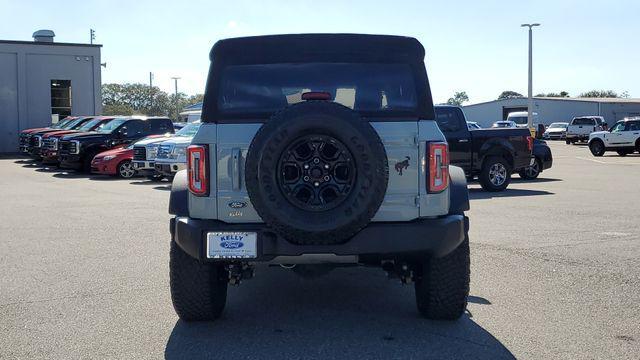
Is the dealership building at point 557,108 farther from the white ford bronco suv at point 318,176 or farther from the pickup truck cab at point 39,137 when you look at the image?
the white ford bronco suv at point 318,176

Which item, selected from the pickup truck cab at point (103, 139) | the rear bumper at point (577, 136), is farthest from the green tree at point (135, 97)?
the pickup truck cab at point (103, 139)

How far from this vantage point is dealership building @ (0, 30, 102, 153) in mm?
36906

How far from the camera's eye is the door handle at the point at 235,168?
4684 mm

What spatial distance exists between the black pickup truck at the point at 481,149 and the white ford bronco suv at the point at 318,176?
1007 centimetres

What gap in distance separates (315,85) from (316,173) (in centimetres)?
102

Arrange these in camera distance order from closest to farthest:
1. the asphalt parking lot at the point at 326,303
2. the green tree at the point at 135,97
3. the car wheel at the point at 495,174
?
the asphalt parking lot at the point at 326,303 < the car wheel at the point at 495,174 < the green tree at the point at 135,97

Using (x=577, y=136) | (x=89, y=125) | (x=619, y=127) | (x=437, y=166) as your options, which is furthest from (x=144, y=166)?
(x=577, y=136)

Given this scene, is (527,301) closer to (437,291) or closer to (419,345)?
(437,291)

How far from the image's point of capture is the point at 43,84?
124ft

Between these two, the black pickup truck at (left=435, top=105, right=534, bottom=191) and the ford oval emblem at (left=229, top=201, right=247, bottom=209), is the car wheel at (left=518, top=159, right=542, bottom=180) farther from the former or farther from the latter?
the ford oval emblem at (left=229, top=201, right=247, bottom=209)

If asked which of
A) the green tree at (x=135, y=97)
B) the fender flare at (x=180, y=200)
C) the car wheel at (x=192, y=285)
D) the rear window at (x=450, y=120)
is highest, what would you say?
the green tree at (x=135, y=97)

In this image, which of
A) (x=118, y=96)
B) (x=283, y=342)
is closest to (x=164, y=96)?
(x=118, y=96)

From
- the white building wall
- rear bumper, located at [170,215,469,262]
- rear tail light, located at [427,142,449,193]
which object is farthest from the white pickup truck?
rear bumper, located at [170,215,469,262]

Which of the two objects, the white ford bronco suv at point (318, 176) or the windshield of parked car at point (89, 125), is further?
the windshield of parked car at point (89, 125)
